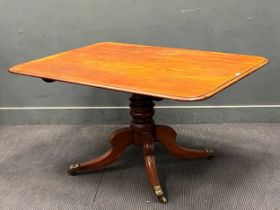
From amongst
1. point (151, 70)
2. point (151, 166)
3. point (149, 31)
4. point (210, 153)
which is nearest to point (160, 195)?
point (151, 166)

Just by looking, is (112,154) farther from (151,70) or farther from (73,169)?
(151,70)

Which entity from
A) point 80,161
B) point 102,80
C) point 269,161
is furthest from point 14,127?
point 269,161

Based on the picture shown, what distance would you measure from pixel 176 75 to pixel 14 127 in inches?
64.6

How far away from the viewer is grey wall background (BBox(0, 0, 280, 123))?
250 centimetres

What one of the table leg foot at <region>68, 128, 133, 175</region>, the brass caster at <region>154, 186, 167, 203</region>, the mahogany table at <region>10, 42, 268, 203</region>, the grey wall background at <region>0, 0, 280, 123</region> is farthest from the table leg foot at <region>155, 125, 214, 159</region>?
the grey wall background at <region>0, 0, 280, 123</region>

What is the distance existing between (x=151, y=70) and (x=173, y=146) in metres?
0.67

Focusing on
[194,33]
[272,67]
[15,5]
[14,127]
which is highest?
[15,5]

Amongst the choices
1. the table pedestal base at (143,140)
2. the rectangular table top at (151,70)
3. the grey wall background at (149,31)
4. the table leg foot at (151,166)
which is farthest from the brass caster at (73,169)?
the grey wall background at (149,31)

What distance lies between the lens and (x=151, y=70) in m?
1.62

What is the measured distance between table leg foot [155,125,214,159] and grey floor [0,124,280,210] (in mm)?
43

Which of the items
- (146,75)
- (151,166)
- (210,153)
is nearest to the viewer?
(146,75)

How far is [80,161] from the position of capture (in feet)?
7.52

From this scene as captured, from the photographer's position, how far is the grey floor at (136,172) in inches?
74.4

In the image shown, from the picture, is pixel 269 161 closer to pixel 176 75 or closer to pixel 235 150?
pixel 235 150
